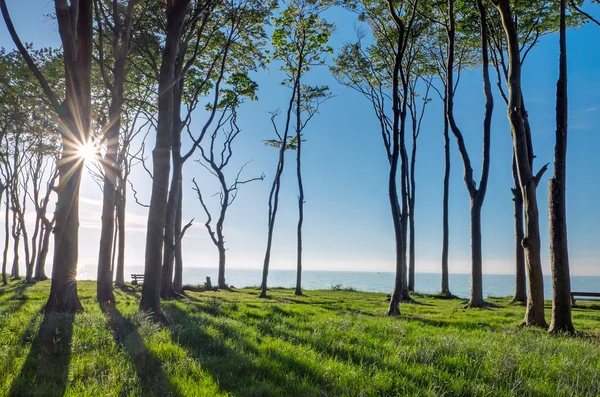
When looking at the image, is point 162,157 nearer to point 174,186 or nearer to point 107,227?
point 174,186

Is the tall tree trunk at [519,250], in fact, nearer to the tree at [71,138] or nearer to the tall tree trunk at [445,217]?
the tall tree trunk at [445,217]

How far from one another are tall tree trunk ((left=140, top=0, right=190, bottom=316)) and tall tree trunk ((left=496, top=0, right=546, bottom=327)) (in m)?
A: 9.21

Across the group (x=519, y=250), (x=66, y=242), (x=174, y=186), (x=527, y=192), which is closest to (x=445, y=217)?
(x=519, y=250)

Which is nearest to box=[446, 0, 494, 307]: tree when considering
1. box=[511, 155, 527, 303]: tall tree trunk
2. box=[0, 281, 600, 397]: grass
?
box=[511, 155, 527, 303]: tall tree trunk

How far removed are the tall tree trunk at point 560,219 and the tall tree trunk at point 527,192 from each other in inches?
21.9

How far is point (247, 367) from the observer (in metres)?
4.71

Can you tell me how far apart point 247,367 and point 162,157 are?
21.8 feet

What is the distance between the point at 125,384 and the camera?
4.06 m

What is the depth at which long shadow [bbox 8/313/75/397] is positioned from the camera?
379 centimetres

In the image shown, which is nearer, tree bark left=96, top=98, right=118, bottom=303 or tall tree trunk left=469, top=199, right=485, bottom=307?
tree bark left=96, top=98, right=118, bottom=303

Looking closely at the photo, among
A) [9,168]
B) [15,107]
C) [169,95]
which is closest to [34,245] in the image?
[9,168]

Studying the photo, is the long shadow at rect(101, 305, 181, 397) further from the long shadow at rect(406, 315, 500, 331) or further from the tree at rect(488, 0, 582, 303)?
the tree at rect(488, 0, 582, 303)

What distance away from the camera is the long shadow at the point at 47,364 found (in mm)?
3787

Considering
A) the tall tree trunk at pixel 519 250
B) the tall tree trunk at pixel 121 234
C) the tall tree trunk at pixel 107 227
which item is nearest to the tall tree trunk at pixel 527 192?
the tall tree trunk at pixel 519 250
